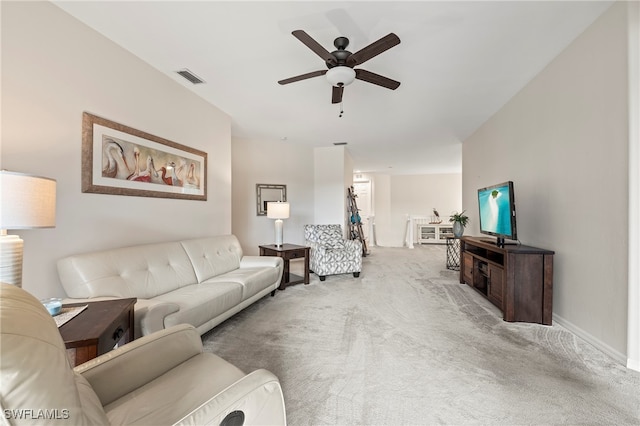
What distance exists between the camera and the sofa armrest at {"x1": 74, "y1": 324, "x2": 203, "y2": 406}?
958 millimetres

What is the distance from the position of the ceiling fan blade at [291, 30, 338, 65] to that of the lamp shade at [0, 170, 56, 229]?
1646 millimetres

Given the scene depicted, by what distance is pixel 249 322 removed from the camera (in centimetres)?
260

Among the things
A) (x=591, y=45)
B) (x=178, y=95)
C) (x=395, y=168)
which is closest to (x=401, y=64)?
(x=591, y=45)

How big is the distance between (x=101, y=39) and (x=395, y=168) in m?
7.20

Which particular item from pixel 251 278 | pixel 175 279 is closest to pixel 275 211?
pixel 251 278

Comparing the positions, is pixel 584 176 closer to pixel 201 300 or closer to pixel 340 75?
pixel 340 75

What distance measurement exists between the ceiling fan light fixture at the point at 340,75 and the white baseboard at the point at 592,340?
2.81 meters

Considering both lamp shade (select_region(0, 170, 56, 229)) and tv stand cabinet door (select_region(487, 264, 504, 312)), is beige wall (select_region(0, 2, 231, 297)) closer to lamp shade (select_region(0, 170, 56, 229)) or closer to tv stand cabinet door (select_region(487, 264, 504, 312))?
lamp shade (select_region(0, 170, 56, 229))

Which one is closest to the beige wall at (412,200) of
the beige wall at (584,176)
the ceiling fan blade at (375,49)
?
the beige wall at (584,176)

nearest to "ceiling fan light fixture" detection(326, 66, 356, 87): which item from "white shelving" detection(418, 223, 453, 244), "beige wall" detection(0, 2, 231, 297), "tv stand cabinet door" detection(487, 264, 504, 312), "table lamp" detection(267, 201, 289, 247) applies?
"beige wall" detection(0, 2, 231, 297)

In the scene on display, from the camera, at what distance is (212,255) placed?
2955 millimetres

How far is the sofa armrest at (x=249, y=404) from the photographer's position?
76 centimetres

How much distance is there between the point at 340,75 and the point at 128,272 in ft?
7.50

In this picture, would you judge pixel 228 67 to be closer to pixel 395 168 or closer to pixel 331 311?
pixel 331 311
